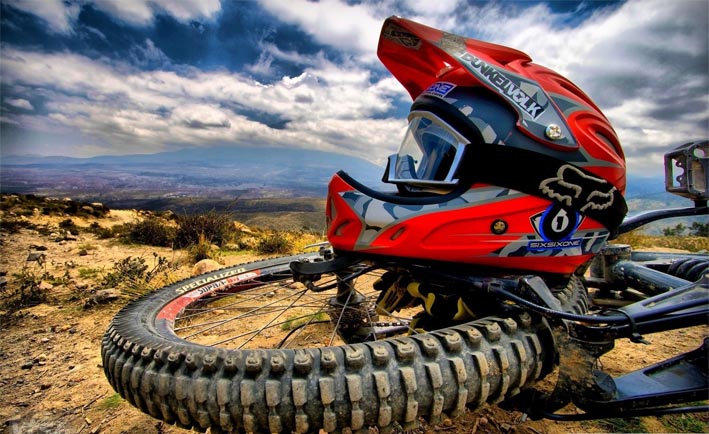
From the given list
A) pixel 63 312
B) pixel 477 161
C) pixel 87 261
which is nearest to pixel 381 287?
pixel 477 161

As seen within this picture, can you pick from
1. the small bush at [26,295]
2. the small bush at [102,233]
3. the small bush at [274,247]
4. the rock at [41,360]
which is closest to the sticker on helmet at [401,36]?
the rock at [41,360]

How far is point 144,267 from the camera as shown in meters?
5.29

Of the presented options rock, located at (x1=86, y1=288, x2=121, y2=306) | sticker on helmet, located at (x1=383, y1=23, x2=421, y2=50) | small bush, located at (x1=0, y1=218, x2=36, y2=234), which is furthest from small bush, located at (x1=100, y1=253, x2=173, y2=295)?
sticker on helmet, located at (x1=383, y1=23, x2=421, y2=50)

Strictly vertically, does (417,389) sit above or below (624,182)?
below

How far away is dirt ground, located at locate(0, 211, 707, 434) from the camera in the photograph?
7.13ft

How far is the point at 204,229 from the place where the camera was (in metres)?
7.99

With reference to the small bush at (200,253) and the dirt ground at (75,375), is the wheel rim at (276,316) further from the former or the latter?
the small bush at (200,253)

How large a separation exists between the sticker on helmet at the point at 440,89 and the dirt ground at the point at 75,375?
6.03ft

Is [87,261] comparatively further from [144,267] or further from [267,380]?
[267,380]

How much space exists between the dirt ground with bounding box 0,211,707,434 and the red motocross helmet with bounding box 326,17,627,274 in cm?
100

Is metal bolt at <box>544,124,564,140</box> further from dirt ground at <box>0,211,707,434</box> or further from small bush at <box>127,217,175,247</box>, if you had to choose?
small bush at <box>127,217,175,247</box>

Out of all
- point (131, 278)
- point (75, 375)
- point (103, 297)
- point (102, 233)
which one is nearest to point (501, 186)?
point (75, 375)

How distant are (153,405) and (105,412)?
136 centimetres

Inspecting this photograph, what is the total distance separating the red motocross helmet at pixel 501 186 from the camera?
5.74ft
